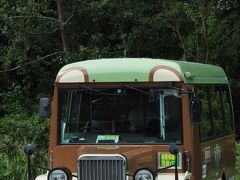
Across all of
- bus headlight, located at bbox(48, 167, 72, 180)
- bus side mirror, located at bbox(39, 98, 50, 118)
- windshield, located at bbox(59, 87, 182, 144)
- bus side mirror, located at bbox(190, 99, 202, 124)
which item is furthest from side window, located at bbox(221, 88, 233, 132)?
bus headlight, located at bbox(48, 167, 72, 180)

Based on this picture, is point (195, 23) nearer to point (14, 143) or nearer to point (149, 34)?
point (149, 34)

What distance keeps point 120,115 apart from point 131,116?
0.54 ft

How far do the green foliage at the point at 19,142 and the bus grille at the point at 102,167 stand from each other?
181 inches

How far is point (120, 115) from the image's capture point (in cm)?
889

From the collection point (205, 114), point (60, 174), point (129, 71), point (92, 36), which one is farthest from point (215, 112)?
point (92, 36)

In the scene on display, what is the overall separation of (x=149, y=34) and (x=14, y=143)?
6986 millimetres

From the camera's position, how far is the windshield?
8.62m

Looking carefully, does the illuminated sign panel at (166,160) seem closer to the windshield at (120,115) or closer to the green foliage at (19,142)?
the windshield at (120,115)

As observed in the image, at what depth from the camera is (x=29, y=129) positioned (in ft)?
52.6

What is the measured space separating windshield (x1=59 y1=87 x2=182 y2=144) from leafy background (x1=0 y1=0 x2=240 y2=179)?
276 inches

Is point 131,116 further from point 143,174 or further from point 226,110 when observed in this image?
point 226,110

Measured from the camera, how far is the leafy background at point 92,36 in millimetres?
17812

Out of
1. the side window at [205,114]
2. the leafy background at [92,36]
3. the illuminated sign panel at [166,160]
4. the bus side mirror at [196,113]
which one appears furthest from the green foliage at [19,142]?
the bus side mirror at [196,113]

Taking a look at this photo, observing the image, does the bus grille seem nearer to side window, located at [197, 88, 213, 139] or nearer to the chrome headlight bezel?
the chrome headlight bezel
